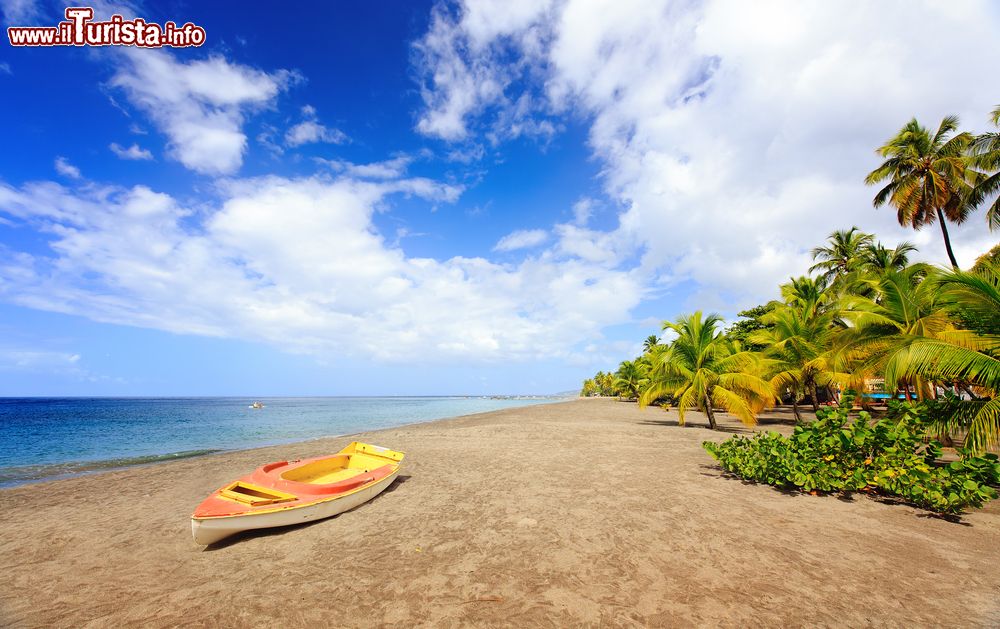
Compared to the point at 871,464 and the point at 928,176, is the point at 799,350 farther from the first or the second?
the point at 871,464

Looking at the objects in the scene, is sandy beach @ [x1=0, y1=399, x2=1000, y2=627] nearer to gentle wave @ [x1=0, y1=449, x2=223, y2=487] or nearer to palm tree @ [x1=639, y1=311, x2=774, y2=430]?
gentle wave @ [x1=0, y1=449, x2=223, y2=487]

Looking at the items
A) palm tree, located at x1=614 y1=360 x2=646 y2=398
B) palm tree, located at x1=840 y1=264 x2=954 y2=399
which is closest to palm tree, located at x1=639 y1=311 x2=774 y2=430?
palm tree, located at x1=840 y1=264 x2=954 y2=399

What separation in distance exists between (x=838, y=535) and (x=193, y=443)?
Answer: 94.9 ft

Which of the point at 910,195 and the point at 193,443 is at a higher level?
the point at 910,195

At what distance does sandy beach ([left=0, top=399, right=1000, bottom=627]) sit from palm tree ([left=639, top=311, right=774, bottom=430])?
38.6 ft

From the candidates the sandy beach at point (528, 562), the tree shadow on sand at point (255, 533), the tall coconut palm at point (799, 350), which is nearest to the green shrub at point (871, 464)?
the sandy beach at point (528, 562)

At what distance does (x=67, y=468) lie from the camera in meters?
14.6

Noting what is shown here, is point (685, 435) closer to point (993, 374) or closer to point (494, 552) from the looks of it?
point (993, 374)

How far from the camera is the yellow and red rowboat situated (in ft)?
18.6

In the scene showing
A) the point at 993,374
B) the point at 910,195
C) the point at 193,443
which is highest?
the point at 910,195

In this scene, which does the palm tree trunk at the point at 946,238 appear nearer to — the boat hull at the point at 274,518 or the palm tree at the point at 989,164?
the palm tree at the point at 989,164

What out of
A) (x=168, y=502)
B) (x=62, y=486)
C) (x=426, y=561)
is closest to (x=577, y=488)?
(x=426, y=561)

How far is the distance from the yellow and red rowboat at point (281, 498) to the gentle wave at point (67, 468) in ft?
38.5

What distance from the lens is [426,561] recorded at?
512 centimetres
